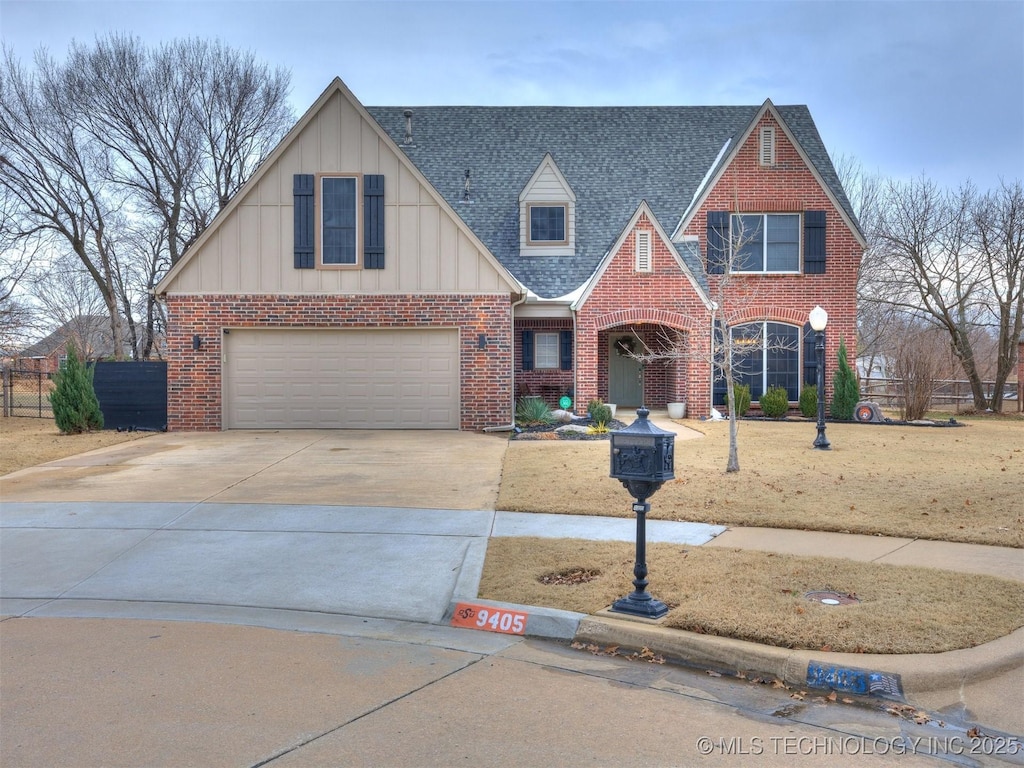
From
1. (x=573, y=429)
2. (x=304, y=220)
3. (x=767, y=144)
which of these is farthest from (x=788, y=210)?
(x=304, y=220)

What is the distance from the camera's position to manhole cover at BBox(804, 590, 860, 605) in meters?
6.19

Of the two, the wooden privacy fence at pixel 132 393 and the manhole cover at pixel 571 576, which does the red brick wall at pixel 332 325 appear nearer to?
the wooden privacy fence at pixel 132 393

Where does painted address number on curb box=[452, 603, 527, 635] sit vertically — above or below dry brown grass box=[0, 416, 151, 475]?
below

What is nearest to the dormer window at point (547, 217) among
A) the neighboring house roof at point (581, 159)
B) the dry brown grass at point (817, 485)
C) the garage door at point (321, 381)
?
the neighboring house roof at point (581, 159)

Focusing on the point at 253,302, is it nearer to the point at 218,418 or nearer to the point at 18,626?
the point at 218,418

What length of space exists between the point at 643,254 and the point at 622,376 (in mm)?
4187

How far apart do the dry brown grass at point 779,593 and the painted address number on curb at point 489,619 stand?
0.23m

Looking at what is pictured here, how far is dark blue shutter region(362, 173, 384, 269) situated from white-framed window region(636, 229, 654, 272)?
248 inches

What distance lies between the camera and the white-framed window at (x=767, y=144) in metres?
21.9

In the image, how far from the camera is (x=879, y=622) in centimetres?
563

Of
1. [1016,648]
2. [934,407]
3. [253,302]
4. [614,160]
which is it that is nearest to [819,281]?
[614,160]

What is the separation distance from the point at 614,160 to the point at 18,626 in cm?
2129

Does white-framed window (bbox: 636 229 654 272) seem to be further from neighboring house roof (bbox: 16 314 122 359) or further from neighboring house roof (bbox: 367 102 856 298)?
neighboring house roof (bbox: 16 314 122 359)

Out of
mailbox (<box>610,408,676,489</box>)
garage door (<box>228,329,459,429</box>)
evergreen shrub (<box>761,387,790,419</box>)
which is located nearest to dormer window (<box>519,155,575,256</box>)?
garage door (<box>228,329,459,429</box>)
